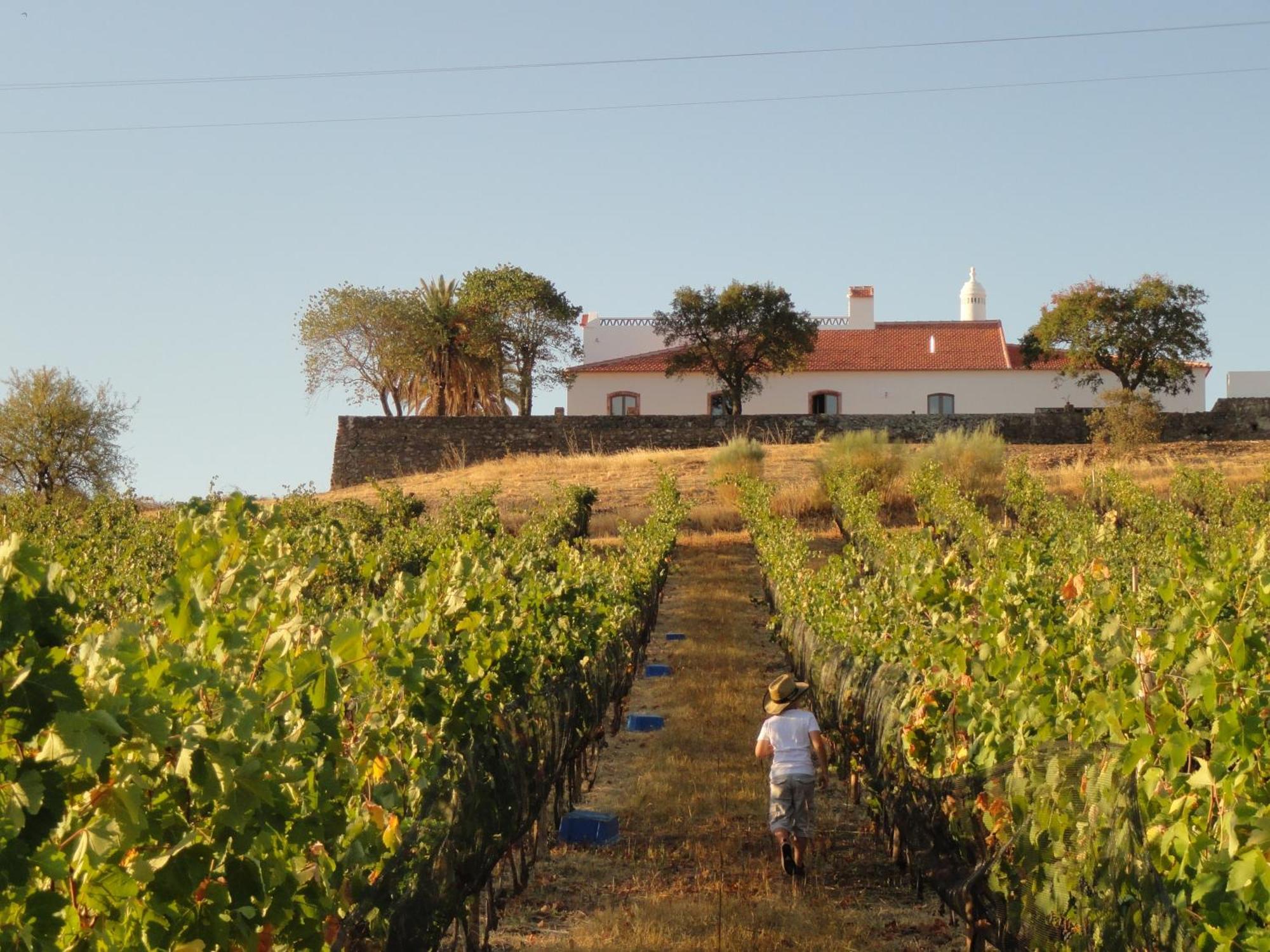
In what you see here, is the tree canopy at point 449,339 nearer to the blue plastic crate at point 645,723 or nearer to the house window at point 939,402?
the house window at point 939,402

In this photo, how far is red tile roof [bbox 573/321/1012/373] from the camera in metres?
38.7

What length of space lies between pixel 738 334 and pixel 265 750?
33896mm

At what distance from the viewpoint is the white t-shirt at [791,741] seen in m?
6.73

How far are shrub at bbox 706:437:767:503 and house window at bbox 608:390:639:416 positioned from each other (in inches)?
507

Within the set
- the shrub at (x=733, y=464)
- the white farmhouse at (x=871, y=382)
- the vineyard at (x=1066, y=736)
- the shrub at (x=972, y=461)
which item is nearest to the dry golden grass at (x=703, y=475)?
the shrub at (x=733, y=464)

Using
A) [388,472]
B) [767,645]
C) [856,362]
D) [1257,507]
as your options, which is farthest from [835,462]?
[856,362]

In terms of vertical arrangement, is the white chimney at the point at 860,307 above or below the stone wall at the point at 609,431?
above

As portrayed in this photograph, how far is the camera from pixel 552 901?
20.7 ft

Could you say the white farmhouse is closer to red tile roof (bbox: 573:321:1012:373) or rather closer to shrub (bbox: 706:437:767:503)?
red tile roof (bbox: 573:321:1012:373)

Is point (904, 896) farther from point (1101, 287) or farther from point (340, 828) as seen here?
point (1101, 287)

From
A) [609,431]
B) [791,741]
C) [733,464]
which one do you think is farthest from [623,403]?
[791,741]

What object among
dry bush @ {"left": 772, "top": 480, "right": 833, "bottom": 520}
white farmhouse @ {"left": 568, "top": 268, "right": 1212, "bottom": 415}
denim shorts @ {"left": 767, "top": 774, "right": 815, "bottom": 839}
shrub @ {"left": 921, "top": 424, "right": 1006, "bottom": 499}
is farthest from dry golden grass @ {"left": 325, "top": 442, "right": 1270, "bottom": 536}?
denim shorts @ {"left": 767, "top": 774, "right": 815, "bottom": 839}

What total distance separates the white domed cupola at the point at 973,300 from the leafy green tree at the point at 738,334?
10.8m

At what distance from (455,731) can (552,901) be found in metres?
1.48
